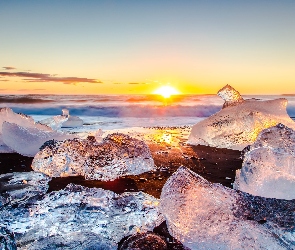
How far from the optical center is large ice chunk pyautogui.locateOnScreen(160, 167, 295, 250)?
4.91ft

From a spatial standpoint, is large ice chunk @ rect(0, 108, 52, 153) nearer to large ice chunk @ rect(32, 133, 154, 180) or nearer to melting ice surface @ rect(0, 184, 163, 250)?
large ice chunk @ rect(32, 133, 154, 180)

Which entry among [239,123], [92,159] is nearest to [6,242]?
[92,159]

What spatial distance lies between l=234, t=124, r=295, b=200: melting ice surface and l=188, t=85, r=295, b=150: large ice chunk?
1669 mm

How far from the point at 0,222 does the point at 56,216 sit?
0.94ft

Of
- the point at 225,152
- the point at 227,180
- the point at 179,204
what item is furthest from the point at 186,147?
the point at 179,204

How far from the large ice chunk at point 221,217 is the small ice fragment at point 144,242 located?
11 cm

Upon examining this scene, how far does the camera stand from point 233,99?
4660 mm

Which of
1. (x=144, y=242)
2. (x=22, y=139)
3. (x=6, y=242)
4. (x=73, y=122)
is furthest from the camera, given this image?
(x=73, y=122)

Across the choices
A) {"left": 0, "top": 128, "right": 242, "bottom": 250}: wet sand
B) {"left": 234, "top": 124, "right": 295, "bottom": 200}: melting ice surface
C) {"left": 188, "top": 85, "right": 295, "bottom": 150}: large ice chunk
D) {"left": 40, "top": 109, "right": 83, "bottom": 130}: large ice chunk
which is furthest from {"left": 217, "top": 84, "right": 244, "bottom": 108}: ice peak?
{"left": 40, "top": 109, "right": 83, "bottom": 130}: large ice chunk

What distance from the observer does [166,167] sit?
3.13 m

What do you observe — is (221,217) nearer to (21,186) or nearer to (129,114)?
(21,186)

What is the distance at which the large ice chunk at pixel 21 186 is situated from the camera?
203cm

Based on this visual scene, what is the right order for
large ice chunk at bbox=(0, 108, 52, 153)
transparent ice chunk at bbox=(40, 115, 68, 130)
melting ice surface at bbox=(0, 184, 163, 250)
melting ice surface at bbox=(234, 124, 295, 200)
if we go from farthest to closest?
transparent ice chunk at bbox=(40, 115, 68, 130), large ice chunk at bbox=(0, 108, 52, 153), melting ice surface at bbox=(234, 124, 295, 200), melting ice surface at bbox=(0, 184, 163, 250)

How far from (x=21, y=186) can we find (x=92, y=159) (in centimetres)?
70
